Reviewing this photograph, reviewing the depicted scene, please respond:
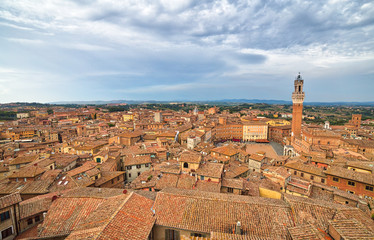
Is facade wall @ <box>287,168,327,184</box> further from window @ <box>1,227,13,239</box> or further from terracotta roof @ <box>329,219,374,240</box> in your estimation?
window @ <box>1,227,13,239</box>

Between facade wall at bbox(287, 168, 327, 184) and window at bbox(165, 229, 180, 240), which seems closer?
window at bbox(165, 229, 180, 240)

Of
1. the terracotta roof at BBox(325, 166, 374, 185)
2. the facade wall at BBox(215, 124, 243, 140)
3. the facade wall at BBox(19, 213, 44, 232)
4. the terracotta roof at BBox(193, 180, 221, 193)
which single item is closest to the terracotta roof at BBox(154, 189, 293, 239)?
the terracotta roof at BBox(193, 180, 221, 193)

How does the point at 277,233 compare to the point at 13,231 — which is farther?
the point at 13,231

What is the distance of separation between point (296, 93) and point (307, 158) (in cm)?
3325

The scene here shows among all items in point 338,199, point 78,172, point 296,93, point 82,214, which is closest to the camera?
point 82,214

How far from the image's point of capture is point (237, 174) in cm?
2767

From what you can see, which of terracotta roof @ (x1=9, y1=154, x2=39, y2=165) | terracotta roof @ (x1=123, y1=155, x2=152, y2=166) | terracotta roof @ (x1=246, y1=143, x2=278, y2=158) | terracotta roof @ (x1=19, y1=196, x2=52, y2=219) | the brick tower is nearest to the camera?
terracotta roof @ (x1=19, y1=196, x2=52, y2=219)

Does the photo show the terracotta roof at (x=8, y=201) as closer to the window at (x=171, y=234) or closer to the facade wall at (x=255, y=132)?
the window at (x=171, y=234)

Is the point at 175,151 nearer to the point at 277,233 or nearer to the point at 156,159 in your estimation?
the point at 156,159

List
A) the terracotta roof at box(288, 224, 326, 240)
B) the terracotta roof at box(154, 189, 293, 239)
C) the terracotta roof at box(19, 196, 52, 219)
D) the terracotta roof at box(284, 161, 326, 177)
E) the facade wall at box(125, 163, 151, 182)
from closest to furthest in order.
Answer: the terracotta roof at box(288, 224, 326, 240) → the terracotta roof at box(154, 189, 293, 239) → the terracotta roof at box(19, 196, 52, 219) → the terracotta roof at box(284, 161, 326, 177) → the facade wall at box(125, 163, 151, 182)

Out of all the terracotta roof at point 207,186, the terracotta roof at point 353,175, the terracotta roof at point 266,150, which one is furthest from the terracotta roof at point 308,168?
the terracotta roof at point 266,150

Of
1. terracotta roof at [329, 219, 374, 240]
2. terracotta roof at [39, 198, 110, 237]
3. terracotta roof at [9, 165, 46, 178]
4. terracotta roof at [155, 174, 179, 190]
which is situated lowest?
terracotta roof at [155, 174, 179, 190]

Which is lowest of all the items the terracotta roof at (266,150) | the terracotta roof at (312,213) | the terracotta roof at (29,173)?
the terracotta roof at (266,150)

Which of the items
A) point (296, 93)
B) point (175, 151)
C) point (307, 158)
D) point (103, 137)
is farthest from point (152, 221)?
point (296, 93)
